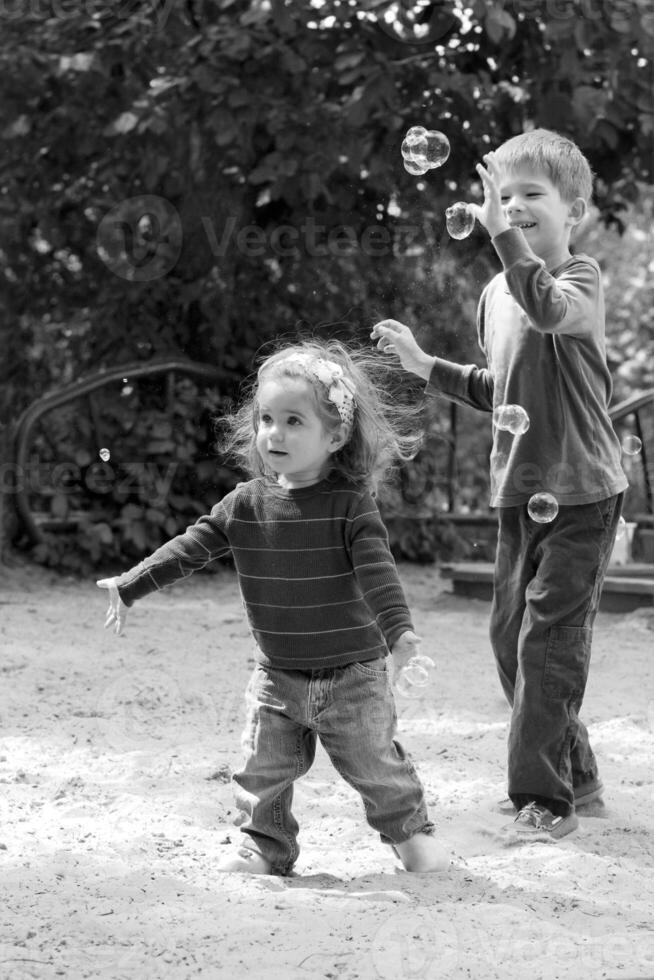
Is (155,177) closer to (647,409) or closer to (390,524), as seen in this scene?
(390,524)

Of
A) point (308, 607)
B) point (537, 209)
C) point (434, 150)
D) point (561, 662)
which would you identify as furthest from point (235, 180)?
point (308, 607)

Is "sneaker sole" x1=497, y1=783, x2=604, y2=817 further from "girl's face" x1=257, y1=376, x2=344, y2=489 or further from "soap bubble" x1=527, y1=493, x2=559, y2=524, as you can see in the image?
"girl's face" x1=257, y1=376, x2=344, y2=489

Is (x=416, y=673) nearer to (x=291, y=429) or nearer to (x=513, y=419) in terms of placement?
(x=291, y=429)

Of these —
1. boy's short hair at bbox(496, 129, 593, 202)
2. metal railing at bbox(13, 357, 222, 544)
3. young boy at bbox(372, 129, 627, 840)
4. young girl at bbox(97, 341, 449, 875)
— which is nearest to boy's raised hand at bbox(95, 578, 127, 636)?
young girl at bbox(97, 341, 449, 875)

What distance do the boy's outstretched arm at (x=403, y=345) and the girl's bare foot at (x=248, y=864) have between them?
3.80 feet

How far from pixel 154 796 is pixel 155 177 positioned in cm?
394

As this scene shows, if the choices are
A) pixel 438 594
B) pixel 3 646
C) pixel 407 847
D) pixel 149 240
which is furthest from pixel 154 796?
pixel 149 240

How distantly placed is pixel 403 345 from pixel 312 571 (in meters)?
0.70

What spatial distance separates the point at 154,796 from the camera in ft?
10.1

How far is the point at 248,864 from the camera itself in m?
2.60

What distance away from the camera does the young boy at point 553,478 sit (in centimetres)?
284

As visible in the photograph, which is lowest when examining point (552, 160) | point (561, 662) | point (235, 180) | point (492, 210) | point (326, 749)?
point (326, 749)

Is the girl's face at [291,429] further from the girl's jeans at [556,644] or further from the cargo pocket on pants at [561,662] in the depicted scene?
the cargo pocket on pants at [561,662]

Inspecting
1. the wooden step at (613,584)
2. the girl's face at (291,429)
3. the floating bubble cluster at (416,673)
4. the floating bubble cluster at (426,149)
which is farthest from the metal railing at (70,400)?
the floating bubble cluster at (416,673)
